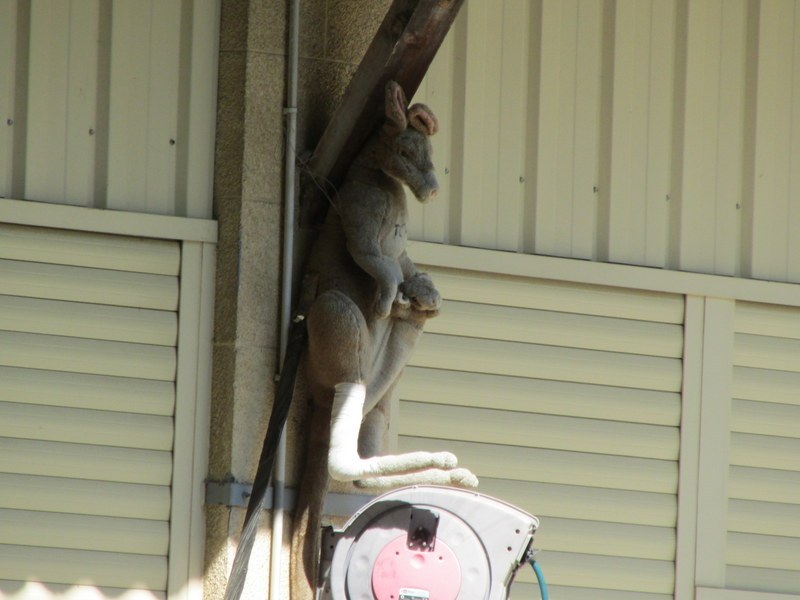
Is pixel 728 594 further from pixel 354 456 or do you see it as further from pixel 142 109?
pixel 142 109

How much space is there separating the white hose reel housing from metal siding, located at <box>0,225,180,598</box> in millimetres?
1344

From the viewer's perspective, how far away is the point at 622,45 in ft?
25.8

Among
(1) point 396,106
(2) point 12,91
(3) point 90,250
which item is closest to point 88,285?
(3) point 90,250

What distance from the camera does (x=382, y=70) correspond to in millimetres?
6102

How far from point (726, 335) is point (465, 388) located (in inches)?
47.8

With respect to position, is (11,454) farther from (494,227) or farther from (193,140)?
(494,227)

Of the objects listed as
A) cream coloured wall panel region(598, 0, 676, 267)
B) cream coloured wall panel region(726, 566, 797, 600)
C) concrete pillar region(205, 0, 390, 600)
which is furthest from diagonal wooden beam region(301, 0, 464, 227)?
cream coloured wall panel region(726, 566, 797, 600)

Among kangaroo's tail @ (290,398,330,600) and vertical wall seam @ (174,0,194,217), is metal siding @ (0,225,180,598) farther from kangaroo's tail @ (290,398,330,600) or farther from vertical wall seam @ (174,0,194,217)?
kangaroo's tail @ (290,398,330,600)

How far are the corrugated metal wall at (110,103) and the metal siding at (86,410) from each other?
19 centimetres

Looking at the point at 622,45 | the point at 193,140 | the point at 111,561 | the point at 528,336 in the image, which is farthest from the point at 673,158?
the point at 111,561

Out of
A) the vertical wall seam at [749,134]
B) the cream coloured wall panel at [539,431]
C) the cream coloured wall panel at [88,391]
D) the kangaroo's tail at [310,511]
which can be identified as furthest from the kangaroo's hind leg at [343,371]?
the vertical wall seam at [749,134]

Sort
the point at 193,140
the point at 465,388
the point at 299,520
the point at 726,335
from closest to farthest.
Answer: the point at 299,520 < the point at 193,140 < the point at 465,388 < the point at 726,335

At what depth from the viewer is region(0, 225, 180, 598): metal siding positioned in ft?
21.2

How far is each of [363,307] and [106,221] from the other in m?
1.07
